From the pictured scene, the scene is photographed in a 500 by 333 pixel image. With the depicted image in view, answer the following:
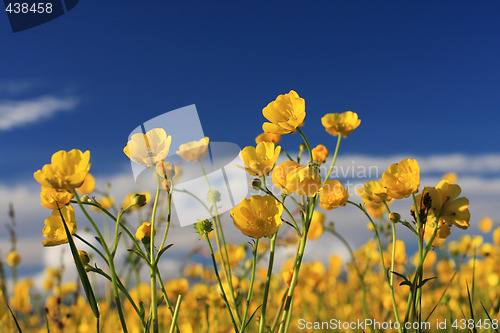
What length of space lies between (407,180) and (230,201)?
427 millimetres

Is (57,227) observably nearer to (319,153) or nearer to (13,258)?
(319,153)

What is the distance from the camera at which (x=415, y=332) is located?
933mm

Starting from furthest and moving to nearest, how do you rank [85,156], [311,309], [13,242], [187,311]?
[311,309] < [187,311] < [13,242] < [85,156]

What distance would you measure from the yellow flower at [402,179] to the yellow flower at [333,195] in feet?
0.29

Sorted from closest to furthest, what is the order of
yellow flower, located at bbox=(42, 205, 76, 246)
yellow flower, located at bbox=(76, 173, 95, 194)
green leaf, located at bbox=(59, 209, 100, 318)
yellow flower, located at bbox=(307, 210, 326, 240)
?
green leaf, located at bbox=(59, 209, 100, 318), yellow flower, located at bbox=(42, 205, 76, 246), yellow flower, located at bbox=(76, 173, 95, 194), yellow flower, located at bbox=(307, 210, 326, 240)

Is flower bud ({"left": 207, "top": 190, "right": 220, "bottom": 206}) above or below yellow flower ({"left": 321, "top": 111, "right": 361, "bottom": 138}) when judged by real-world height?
below

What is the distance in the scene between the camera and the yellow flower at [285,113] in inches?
36.0

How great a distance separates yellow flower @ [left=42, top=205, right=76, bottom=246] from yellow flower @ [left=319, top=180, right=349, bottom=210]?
1.67ft

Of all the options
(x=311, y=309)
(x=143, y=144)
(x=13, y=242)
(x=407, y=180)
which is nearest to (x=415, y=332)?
(x=407, y=180)

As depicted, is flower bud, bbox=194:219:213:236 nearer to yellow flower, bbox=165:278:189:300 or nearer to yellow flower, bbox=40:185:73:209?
yellow flower, bbox=40:185:73:209

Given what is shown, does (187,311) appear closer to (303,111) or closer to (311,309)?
(311,309)

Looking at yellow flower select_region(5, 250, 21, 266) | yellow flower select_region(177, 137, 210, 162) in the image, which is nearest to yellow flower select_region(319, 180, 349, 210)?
yellow flower select_region(177, 137, 210, 162)

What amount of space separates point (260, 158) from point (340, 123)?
0.87ft

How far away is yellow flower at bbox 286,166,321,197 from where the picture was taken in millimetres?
A: 844
